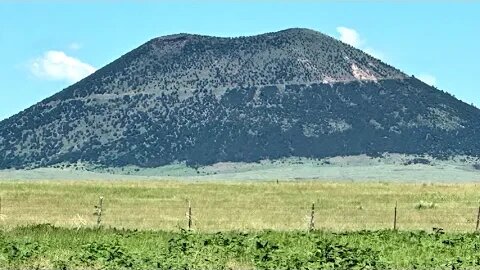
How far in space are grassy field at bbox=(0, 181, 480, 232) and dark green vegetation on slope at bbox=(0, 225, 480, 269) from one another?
7.63 meters

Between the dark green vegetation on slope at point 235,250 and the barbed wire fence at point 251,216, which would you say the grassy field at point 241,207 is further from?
the dark green vegetation on slope at point 235,250

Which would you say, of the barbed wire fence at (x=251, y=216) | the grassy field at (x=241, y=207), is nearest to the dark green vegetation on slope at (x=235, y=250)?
the grassy field at (x=241, y=207)

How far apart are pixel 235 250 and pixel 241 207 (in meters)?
33.3

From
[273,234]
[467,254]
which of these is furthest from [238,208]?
[467,254]

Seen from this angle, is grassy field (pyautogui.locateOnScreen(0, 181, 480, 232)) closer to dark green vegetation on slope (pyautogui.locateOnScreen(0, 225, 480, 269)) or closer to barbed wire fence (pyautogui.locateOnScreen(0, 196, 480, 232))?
barbed wire fence (pyautogui.locateOnScreen(0, 196, 480, 232))

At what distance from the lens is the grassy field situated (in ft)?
143

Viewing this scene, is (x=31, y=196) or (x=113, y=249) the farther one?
(x=31, y=196)

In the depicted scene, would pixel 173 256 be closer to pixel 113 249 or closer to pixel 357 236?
pixel 113 249

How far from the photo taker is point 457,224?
45406 mm

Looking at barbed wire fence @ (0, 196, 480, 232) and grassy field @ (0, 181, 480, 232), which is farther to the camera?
grassy field @ (0, 181, 480, 232)

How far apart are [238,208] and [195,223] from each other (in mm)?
14295

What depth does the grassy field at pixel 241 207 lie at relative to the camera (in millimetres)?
43575

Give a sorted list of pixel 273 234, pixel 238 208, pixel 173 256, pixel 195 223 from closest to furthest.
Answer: pixel 173 256
pixel 273 234
pixel 195 223
pixel 238 208

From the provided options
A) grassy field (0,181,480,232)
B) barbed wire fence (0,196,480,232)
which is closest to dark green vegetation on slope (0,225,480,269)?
grassy field (0,181,480,232)
